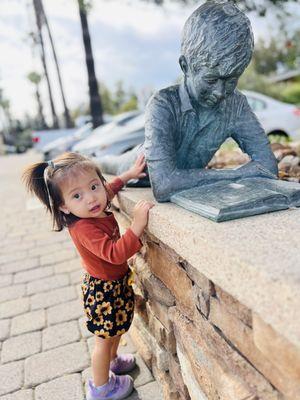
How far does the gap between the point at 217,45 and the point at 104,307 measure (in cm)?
136

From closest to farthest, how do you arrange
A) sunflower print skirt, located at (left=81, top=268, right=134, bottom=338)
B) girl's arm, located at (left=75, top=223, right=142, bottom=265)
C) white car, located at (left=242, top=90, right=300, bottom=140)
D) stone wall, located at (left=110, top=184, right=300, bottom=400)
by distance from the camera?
stone wall, located at (left=110, top=184, right=300, bottom=400) < girl's arm, located at (left=75, top=223, right=142, bottom=265) < sunflower print skirt, located at (left=81, top=268, right=134, bottom=338) < white car, located at (left=242, top=90, right=300, bottom=140)

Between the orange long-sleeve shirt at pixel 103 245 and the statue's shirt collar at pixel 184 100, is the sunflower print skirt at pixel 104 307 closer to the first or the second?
the orange long-sleeve shirt at pixel 103 245

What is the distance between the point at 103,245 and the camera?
1.74 meters

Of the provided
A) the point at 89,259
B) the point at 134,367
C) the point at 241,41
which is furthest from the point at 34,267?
the point at 241,41

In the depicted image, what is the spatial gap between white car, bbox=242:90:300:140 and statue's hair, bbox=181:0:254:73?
6.39m

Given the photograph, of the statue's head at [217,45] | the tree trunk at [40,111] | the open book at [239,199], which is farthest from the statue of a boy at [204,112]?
the tree trunk at [40,111]

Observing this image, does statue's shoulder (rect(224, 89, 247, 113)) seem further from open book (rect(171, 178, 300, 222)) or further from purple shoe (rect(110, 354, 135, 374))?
purple shoe (rect(110, 354, 135, 374))

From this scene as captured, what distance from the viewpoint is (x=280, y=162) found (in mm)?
3389

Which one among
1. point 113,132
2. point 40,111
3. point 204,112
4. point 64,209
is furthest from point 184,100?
point 40,111

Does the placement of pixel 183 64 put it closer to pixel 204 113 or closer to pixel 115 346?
pixel 204 113

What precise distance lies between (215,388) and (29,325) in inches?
72.5

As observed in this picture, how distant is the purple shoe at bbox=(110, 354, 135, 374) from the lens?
7.45 ft

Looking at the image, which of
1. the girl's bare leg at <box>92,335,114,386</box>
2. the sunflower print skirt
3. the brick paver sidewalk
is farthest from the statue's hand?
the brick paver sidewalk

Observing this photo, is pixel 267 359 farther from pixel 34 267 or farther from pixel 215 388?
pixel 34 267
